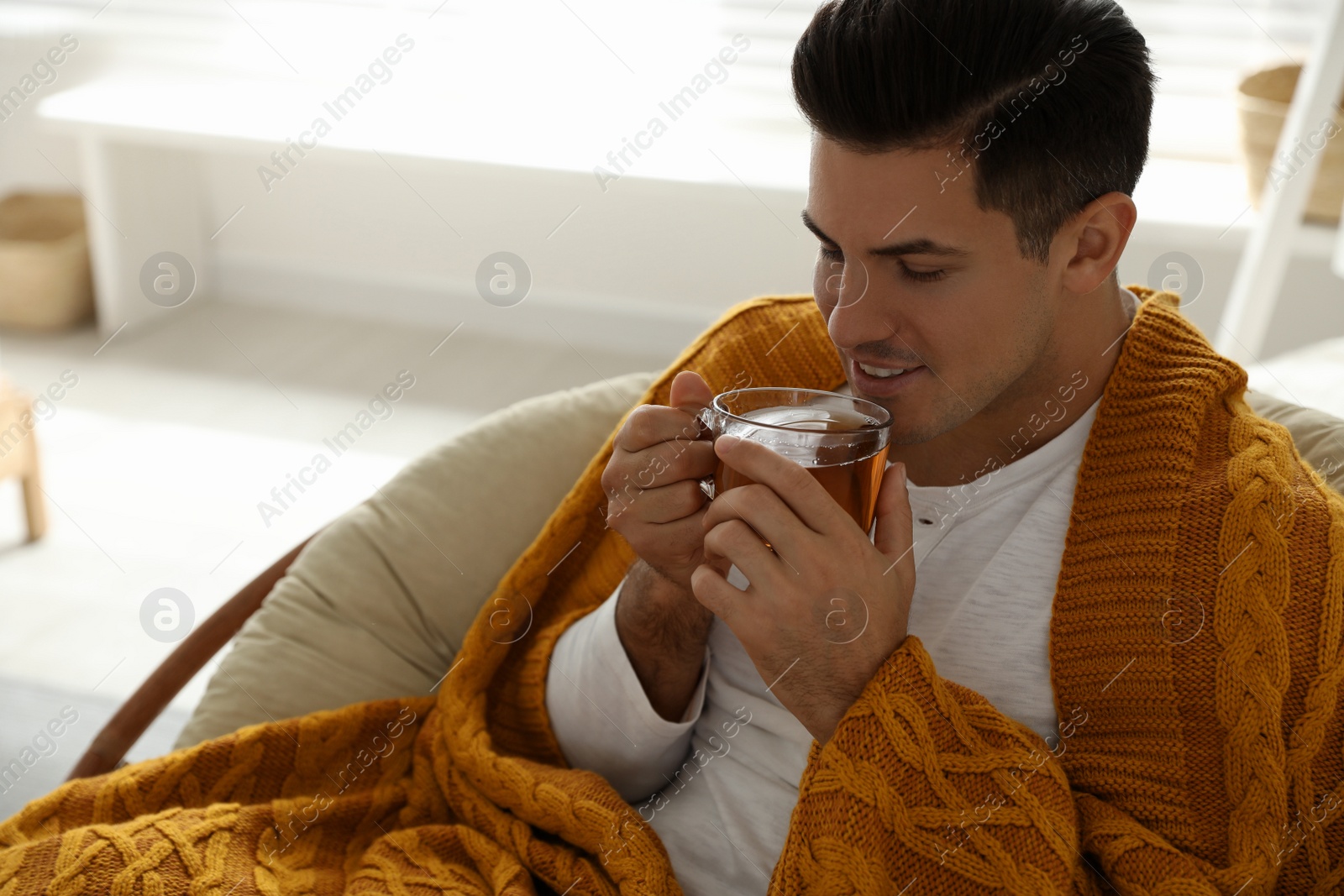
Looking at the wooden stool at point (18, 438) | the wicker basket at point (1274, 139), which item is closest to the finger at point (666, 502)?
the wicker basket at point (1274, 139)

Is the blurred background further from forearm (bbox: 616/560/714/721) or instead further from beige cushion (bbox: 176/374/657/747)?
forearm (bbox: 616/560/714/721)

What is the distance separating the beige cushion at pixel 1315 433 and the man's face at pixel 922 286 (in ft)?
1.30

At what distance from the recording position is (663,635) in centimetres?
121

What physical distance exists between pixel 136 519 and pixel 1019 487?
2.44m

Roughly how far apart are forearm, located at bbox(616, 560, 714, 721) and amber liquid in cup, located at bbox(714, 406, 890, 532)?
0.23 metres

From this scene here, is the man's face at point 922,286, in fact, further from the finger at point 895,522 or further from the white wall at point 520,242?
the white wall at point 520,242

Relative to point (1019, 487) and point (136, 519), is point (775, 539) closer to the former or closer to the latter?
point (1019, 487)

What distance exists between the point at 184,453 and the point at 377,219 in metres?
1.20

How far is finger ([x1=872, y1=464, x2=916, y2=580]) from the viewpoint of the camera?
0.99m

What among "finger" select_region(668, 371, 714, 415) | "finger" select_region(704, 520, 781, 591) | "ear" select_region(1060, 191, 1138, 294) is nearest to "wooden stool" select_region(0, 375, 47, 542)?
"finger" select_region(668, 371, 714, 415)

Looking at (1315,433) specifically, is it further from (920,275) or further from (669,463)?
(669,463)

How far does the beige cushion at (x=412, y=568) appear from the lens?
1412 mm

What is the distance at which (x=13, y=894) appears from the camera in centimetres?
108

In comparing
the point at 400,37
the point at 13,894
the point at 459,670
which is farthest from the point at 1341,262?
the point at 400,37
